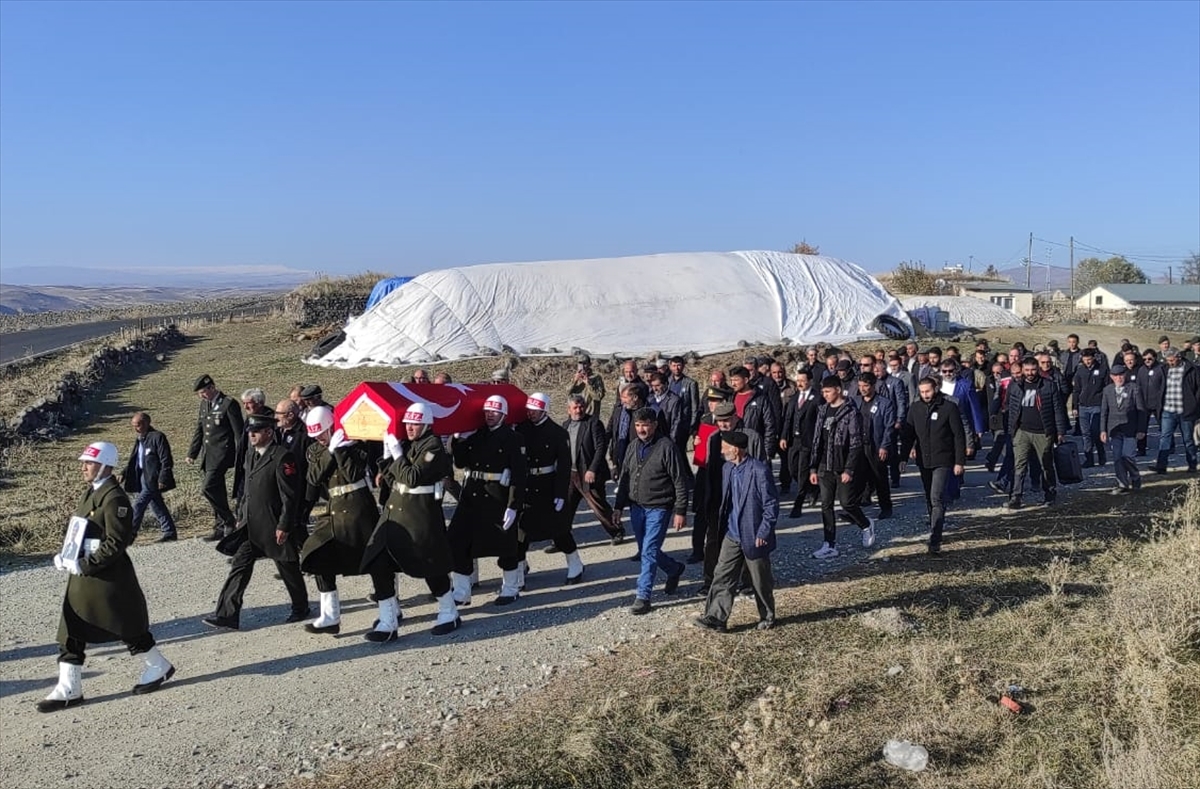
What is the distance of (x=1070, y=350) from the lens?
14375 millimetres

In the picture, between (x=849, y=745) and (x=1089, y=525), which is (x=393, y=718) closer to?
(x=849, y=745)

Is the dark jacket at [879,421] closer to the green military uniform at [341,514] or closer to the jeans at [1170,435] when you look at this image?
the jeans at [1170,435]

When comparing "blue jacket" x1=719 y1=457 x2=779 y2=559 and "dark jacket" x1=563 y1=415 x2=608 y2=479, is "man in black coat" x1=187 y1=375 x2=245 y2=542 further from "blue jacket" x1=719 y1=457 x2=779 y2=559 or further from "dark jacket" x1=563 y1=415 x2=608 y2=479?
"blue jacket" x1=719 y1=457 x2=779 y2=559

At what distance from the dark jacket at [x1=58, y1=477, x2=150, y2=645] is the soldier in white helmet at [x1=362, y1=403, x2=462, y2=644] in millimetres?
1587

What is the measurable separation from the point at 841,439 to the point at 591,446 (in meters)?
2.42

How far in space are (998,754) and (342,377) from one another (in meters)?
22.1

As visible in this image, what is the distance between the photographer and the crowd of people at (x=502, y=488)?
19.7 ft

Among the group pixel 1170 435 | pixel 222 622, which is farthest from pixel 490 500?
Answer: pixel 1170 435

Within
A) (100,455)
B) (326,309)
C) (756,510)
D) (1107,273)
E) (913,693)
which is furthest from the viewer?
(1107,273)

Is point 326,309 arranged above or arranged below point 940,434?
above

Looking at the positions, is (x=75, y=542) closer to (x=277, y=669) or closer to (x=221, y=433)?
(x=277, y=669)

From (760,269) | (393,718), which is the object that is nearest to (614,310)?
(760,269)

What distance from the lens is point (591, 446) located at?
8.97 m

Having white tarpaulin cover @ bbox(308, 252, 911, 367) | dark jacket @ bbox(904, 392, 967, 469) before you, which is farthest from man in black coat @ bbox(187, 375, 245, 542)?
white tarpaulin cover @ bbox(308, 252, 911, 367)
